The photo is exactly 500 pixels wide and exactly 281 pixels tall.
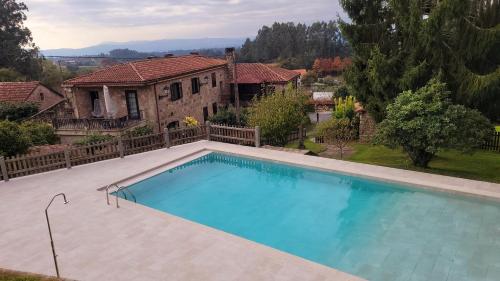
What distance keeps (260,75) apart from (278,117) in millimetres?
20563

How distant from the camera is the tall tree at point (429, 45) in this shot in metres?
13.3

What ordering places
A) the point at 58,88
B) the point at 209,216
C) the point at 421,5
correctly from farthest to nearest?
1. the point at 58,88
2. the point at 421,5
3. the point at 209,216

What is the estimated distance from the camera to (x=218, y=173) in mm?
15344

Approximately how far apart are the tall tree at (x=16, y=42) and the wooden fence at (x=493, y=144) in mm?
50970

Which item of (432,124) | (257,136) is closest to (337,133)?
(257,136)

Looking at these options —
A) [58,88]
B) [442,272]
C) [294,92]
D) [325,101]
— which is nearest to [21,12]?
[58,88]

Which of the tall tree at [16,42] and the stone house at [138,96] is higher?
the tall tree at [16,42]

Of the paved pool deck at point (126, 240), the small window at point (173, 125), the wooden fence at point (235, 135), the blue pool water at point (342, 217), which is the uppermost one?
the wooden fence at point (235, 135)

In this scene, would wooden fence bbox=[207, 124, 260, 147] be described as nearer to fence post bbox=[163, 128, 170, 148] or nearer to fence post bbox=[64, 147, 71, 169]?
fence post bbox=[163, 128, 170, 148]

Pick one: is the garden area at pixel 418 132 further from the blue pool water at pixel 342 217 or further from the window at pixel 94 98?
the window at pixel 94 98

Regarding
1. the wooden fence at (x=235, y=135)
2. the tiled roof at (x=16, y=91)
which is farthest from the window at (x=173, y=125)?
the tiled roof at (x=16, y=91)

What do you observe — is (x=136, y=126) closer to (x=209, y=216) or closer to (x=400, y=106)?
(x=209, y=216)

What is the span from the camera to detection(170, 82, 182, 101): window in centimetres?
2581

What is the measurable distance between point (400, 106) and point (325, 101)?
34.9m
